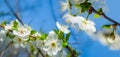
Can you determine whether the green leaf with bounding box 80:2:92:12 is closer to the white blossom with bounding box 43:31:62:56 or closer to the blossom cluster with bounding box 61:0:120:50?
the blossom cluster with bounding box 61:0:120:50

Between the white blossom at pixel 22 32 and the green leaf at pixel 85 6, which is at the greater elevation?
the white blossom at pixel 22 32

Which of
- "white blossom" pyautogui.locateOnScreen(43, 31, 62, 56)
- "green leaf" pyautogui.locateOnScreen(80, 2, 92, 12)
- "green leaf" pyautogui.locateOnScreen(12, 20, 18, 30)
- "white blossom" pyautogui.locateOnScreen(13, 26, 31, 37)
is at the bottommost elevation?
"white blossom" pyautogui.locateOnScreen(43, 31, 62, 56)

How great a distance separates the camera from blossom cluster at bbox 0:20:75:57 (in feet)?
2.53

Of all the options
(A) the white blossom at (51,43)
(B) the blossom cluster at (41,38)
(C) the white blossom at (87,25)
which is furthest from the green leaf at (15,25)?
(C) the white blossom at (87,25)

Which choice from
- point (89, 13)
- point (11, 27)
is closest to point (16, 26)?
point (11, 27)

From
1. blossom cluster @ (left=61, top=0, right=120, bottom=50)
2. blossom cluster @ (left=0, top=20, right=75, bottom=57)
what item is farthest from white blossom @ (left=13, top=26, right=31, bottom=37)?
blossom cluster @ (left=61, top=0, right=120, bottom=50)

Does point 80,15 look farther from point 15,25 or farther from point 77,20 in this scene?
point 15,25

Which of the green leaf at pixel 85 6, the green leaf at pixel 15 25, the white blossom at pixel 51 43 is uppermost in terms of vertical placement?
the green leaf at pixel 15 25

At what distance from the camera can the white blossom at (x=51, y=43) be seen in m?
0.77

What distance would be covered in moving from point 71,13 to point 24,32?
183 mm

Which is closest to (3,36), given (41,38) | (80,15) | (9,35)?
(9,35)

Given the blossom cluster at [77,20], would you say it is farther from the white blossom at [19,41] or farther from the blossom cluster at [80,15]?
the white blossom at [19,41]

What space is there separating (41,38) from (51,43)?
35mm

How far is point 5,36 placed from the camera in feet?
2.82
